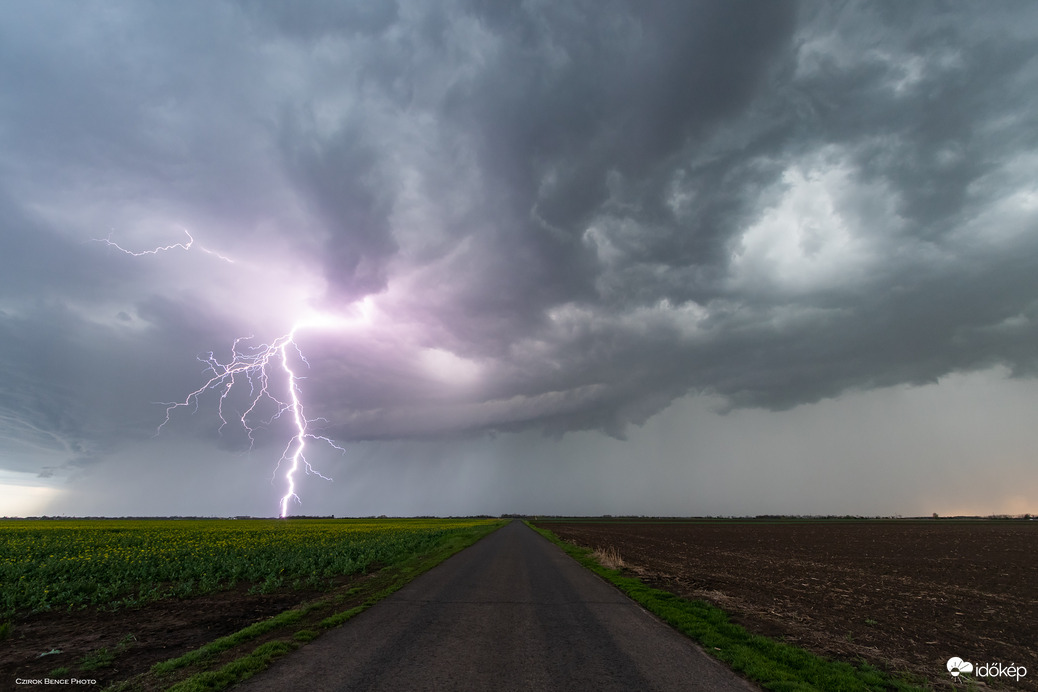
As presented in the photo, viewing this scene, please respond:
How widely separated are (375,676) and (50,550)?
37.5m

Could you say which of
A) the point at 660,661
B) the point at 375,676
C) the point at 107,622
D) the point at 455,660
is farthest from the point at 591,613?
the point at 107,622

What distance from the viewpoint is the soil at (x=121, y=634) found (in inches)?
364

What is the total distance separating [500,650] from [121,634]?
34.0 ft

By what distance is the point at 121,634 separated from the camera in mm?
11867

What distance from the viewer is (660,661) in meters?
9.21

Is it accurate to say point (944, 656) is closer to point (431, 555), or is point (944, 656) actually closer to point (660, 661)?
point (660, 661)

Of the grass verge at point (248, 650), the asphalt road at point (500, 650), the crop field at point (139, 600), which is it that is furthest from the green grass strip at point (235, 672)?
the crop field at point (139, 600)

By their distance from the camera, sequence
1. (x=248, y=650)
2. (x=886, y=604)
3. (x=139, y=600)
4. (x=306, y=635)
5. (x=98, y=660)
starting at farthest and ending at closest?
(x=886, y=604) → (x=139, y=600) → (x=306, y=635) → (x=248, y=650) → (x=98, y=660)

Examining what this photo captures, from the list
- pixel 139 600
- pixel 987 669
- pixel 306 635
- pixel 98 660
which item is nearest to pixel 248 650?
pixel 306 635

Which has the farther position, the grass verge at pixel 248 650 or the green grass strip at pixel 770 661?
the green grass strip at pixel 770 661

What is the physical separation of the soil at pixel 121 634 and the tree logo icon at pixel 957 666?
17026mm

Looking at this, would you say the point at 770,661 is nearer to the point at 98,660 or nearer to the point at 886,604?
the point at 886,604

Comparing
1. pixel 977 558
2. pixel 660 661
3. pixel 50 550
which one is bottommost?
pixel 977 558

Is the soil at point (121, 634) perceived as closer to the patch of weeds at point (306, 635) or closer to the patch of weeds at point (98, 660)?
the patch of weeds at point (98, 660)
